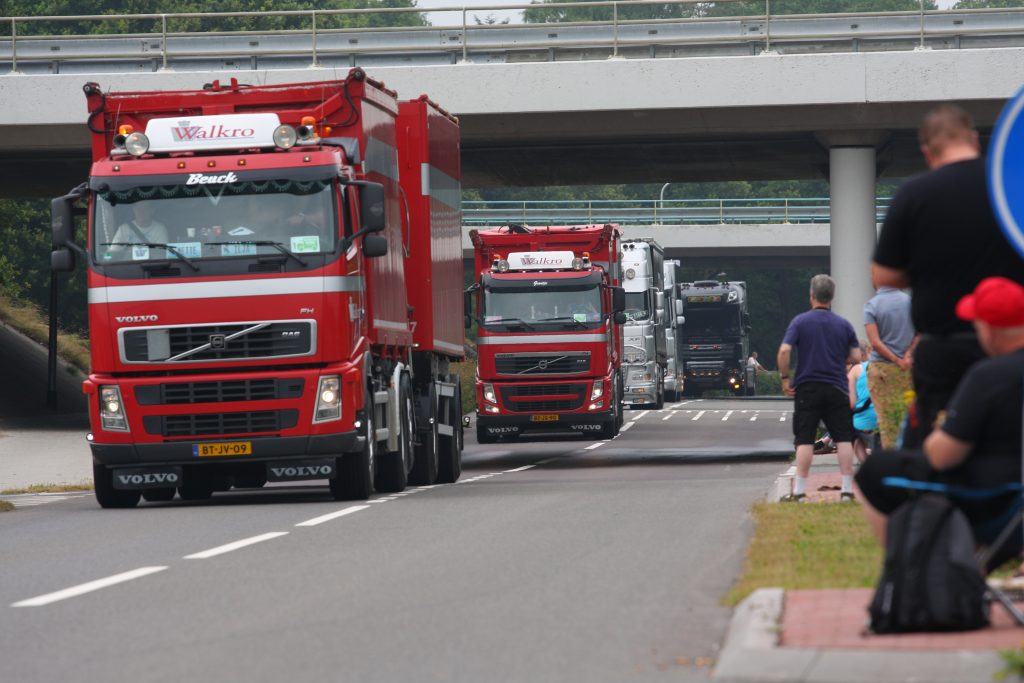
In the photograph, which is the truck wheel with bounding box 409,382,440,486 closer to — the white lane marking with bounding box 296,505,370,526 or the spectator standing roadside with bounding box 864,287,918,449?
the white lane marking with bounding box 296,505,370,526

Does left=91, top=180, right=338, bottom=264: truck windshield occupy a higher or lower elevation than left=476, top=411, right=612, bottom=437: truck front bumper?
higher

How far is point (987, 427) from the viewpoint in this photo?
6.98 m

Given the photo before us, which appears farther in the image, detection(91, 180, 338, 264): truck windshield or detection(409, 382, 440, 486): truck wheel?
detection(409, 382, 440, 486): truck wheel

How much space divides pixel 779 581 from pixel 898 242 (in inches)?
85.1

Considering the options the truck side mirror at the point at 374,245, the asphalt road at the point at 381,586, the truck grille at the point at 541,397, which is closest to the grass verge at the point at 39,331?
the truck grille at the point at 541,397

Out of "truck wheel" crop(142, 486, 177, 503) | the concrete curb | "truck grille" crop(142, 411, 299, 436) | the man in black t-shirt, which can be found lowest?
"truck wheel" crop(142, 486, 177, 503)

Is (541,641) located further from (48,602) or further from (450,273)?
(450,273)

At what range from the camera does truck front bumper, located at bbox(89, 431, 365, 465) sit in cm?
1628

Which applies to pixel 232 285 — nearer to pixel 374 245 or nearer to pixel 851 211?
pixel 374 245

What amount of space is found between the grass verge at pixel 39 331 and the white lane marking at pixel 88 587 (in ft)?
133

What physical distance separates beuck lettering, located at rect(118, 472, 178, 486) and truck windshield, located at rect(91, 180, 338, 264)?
1945 millimetres

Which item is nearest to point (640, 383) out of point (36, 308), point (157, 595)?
point (36, 308)

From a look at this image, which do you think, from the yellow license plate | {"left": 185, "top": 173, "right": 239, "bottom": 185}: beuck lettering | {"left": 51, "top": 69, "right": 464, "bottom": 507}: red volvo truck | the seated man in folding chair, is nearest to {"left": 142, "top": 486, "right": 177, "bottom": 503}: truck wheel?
{"left": 51, "top": 69, "right": 464, "bottom": 507}: red volvo truck

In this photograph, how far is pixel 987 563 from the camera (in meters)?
7.07
